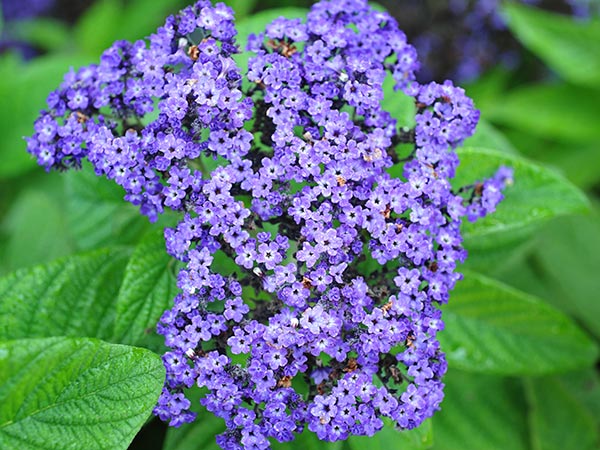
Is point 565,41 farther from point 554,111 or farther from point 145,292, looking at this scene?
point 145,292

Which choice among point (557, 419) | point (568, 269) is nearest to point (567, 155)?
point (568, 269)

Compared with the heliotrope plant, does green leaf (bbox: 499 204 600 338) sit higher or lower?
lower

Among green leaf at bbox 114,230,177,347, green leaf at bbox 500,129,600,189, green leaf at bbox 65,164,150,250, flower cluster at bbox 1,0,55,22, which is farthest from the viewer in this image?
flower cluster at bbox 1,0,55,22

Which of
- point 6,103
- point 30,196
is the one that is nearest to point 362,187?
point 30,196

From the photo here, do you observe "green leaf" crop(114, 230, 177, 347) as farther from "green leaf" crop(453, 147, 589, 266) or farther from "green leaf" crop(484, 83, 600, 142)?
"green leaf" crop(484, 83, 600, 142)

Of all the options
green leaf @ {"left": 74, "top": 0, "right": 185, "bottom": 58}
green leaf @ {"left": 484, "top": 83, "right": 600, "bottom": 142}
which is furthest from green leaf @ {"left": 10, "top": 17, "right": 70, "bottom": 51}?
green leaf @ {"left": 484, "top": 83, "right": 600, "bottom": 142}

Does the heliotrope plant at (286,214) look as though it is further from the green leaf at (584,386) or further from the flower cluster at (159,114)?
the green leaf at (584,386)

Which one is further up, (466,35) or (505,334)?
(466,35)
